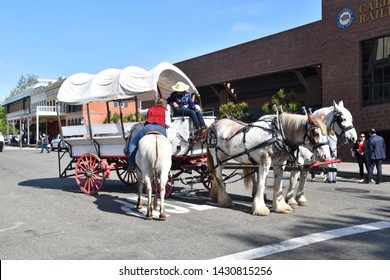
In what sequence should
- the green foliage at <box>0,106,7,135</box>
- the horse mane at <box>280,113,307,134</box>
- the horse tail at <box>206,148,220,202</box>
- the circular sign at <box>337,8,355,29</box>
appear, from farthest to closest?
the green foliage at <box>0,106,7,135</box>
the circular sign at <box>337,8,355,29</box>
the horse tail at <box>206,148,220,202</box>
the horse mane at <box>280,113,307,134</box>

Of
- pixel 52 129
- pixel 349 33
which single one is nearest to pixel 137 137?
pixel 349 33

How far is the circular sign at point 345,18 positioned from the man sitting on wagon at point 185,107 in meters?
16.1

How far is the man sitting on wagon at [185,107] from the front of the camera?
9.20m

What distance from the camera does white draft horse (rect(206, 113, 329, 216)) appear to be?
7090 mm

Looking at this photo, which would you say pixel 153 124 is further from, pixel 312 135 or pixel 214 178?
pixel 312 135

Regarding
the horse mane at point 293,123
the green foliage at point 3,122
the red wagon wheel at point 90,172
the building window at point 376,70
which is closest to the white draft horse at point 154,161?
the horse mane at point 293,123

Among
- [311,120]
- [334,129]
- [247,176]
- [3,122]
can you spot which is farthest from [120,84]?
[3,122]

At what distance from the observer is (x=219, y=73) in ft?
108

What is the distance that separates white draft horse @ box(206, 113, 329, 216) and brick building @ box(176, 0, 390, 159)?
15.0m

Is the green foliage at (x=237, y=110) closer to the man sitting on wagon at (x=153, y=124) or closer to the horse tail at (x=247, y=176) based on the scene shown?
the horse tail at (x=247, y=176)

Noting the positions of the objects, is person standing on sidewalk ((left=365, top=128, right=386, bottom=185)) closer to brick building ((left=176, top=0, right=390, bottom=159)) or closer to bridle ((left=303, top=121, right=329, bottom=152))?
bridle ((left=303, top=121, right=329, bottom=152))

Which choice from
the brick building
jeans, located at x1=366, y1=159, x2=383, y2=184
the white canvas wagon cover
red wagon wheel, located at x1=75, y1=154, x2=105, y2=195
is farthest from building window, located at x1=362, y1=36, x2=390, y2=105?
red wagon wheel, located at x1=75, y1=154, x2=105, y2=195

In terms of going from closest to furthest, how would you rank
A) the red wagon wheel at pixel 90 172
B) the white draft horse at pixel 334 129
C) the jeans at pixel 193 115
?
the white draft horse at pixel 334 129
the jeans at pixel 193 115
the red wagon wheel at pixel 90 172

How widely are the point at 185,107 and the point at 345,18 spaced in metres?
16.5
